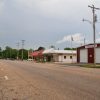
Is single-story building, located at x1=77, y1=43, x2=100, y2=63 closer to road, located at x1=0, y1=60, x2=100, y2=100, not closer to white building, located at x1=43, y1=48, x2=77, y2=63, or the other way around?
white building, located at x1=43, y1=48, x2=77, y2=63

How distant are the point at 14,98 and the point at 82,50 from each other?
7647 cm

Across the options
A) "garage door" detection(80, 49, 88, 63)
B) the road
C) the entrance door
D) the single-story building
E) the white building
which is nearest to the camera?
the road

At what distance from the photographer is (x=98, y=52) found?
7931cm

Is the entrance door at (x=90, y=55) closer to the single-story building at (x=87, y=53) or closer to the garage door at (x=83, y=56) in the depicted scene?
the single-story building at (x=87, y=53)

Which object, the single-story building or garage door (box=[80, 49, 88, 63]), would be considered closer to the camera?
the single-story building

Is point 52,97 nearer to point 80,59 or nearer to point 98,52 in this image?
point 98,52

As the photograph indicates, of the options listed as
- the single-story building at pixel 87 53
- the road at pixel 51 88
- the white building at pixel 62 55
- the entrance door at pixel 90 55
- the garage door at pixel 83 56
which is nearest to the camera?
the road at pixel 51 88

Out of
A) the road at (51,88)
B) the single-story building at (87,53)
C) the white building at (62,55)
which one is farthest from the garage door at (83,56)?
the road at (51,88)

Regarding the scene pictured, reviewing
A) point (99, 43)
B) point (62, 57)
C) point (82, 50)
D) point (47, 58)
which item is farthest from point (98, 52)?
point (47, 58)

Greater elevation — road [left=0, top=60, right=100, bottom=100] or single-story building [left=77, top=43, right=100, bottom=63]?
single-story building [left=77, top=43, right=100, bottom=63]

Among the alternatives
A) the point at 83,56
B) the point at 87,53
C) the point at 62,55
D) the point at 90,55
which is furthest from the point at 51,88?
the point at 62,55

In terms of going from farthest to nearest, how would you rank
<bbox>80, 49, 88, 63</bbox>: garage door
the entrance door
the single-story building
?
<bbox>80, 49, 88, 63</bbox>: garage door, the entrance door, the single-story building

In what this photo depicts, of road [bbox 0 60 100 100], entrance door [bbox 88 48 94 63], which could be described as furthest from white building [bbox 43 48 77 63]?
road [bbox 0 60 100 100]

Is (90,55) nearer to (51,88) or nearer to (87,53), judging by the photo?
(87,53)
